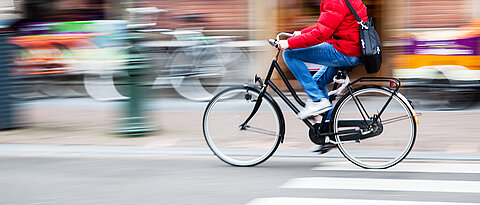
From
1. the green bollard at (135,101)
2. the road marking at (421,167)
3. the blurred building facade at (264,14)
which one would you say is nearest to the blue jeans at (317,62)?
the road marking at (421,167)

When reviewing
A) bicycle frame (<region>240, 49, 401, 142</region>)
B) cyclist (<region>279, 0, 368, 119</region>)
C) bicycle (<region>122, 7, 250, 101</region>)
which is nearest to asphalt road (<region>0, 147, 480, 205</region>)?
bicycle frame (<region>240, 49, 401, 142</region>)

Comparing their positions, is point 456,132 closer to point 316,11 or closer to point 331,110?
point 331,110

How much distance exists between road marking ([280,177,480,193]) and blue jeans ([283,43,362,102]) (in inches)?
27.5

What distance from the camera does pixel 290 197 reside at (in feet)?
16.8

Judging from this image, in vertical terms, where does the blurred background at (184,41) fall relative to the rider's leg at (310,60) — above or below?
below

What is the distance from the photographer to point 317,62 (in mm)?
5766

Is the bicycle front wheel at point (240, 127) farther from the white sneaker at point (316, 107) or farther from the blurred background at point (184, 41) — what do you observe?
the blurred background at point (184, 41)

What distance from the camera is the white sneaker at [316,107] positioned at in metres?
5.84

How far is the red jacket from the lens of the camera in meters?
5.51

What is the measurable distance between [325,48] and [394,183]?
118 cm

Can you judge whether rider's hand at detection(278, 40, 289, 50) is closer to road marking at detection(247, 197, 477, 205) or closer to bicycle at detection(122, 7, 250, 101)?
road marking at detection(247, 197, 477, 205)

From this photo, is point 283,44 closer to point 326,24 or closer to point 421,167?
point 326,24

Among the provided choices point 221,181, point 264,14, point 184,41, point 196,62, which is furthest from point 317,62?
point 264,14

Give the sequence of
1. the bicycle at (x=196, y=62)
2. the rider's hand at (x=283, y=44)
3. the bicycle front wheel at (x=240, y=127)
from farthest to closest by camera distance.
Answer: the bicycle at (x=196, y=62), the bicycle front wheel at (x=240, y=127), the rider's hand at (x=283, y=44)
